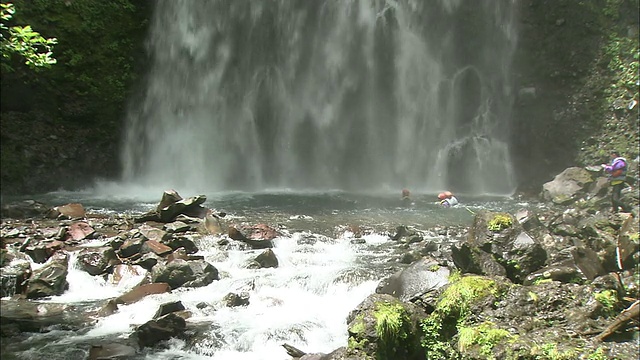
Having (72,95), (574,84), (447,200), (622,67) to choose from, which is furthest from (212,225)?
(622,67)

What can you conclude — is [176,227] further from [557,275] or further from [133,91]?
[133,91]

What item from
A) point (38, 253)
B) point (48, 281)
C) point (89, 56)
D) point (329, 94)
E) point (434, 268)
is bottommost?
point (48, 281)

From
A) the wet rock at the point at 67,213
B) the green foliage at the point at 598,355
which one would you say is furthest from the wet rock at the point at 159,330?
the wet rock at the point at 67,213

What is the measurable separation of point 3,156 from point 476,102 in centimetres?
2037

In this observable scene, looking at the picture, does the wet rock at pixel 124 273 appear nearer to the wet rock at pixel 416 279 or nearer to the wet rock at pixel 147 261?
the wet rock at pixel 147 261

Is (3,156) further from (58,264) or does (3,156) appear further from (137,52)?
(58,264)

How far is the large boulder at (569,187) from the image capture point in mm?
16266

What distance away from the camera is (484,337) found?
15.8ft

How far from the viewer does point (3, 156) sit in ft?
59.4

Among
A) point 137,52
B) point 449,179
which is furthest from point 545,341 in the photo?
point 137,52

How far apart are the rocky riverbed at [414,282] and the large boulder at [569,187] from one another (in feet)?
10.3

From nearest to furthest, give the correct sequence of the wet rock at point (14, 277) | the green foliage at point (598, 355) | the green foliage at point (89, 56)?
the green foliage at point (598, 355)
the wet rock at point (14, 277)
the green foliage at point (89, 56)

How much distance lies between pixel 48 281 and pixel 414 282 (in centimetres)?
662

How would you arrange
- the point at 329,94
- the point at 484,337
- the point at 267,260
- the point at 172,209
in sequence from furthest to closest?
1. the point at 329,94
2. the point at 172,209
3. the point at 267,260
4. the point at 484,337
